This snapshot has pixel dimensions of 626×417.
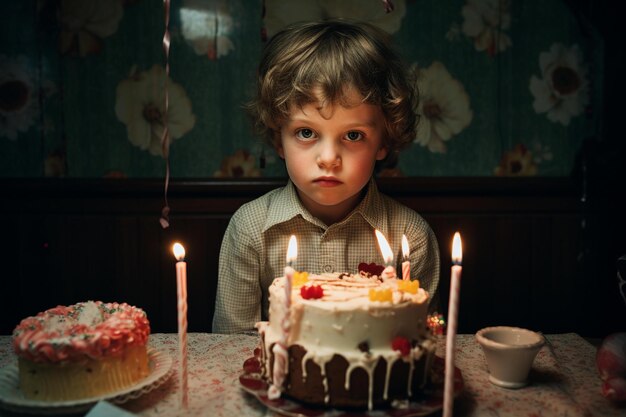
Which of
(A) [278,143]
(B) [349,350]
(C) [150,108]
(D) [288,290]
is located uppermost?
(C) [150,108]

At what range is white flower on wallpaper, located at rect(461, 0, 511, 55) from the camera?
237cm

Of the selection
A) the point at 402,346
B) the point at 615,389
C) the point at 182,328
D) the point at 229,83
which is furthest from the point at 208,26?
the point at 615,389

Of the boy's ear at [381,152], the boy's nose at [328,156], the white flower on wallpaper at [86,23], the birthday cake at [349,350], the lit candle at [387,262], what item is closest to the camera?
the birthday cake at [349,350]

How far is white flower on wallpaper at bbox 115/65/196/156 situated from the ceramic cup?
1.58 m

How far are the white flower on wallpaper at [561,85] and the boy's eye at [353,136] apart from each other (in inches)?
44.8

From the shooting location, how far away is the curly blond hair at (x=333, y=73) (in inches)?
63.1

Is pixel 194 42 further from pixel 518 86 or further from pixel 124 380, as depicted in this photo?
pixel 124 380

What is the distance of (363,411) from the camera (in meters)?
1.12

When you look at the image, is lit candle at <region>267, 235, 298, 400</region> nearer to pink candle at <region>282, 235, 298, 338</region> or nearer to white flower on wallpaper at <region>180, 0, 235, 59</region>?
pink candle at <region>282, 235, 298, 338</region>

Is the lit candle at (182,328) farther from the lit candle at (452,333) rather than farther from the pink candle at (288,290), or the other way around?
the lit candle at (452,333)

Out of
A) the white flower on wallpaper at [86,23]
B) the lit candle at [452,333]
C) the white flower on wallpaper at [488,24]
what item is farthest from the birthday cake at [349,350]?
the white flower on wallpaper at [86,23]

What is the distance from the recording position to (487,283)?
247 cm

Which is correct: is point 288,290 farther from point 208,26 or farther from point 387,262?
point 208,26

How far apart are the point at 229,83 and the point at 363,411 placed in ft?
5.35
